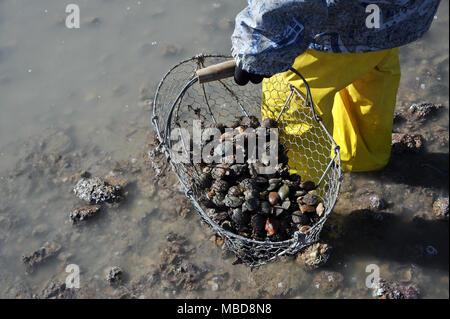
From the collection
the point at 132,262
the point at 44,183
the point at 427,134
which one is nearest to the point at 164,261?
the point at 132,262

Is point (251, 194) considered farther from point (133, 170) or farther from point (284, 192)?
point (133, 170)

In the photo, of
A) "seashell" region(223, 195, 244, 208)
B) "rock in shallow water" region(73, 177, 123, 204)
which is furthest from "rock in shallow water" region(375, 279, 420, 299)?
"rock in shallow water" region(73, 177, 123, 204)

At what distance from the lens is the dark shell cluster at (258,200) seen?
2055 mm

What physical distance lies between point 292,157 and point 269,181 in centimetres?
38

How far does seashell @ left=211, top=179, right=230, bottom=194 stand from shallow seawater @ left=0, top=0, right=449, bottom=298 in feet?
2.07

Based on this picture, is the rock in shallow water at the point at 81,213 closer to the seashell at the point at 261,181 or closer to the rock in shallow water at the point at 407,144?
the seashell at the point at 261,181

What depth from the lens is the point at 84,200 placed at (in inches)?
113

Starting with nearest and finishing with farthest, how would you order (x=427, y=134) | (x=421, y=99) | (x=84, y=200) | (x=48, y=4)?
1. (x=84, y=200)
2. (x=427, y=134)
3. (x=421, y=99)
4. (x=48, y=4)

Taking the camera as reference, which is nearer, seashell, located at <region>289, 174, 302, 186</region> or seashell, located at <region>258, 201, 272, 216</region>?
seashell, located at <region>258, 201, 272, 216</region>

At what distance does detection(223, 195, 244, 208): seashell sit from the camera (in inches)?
82.6

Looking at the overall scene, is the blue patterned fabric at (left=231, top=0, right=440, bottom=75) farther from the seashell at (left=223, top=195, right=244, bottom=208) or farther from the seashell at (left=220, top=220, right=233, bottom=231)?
the seashell at (left=220, top=220, right=233, bottom=231)

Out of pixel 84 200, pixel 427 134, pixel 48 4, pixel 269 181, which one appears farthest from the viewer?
pixel 48 4

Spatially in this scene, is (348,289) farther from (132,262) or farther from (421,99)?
(421,99)

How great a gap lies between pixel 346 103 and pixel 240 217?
1.11m
